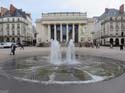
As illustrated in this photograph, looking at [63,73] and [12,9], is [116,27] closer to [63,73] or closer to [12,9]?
[12,9]

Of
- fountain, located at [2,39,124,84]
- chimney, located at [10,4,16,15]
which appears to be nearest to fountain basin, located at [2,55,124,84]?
fountain, located at [2,39,124,84]

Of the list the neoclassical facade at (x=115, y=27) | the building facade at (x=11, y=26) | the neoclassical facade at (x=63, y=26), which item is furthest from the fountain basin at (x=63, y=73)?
the building facade at (x=11, y=26)

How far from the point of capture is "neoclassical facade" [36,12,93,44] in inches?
4294

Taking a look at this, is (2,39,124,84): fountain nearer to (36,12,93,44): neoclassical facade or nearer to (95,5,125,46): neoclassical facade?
(36,12,93,44): neoclassical facade

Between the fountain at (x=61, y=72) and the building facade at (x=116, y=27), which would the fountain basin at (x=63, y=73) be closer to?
the fountain at (x=61, y=72)

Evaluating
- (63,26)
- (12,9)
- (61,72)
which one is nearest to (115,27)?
(63,26)

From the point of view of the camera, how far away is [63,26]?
11281cm

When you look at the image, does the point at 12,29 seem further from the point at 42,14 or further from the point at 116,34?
the point at 116,34

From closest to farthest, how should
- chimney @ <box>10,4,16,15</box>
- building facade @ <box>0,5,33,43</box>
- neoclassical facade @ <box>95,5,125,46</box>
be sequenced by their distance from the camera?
neoclassical facade @ <box>95,5,125,46</box>
chimney @ <box>10,4,16,15</box>
building facade @ <box>0,5,33,43</box>

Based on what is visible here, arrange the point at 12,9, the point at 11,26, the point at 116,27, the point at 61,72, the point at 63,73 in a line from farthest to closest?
the point at 11,26
the point at 12,9
the point at 116,27
the point at 61,72
the point at 63,73

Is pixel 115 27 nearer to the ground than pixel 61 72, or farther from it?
farther from it

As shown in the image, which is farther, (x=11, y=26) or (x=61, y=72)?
(x=11, y=26)

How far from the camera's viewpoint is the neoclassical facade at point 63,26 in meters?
109

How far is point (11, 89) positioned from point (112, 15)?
11583 centimetres
